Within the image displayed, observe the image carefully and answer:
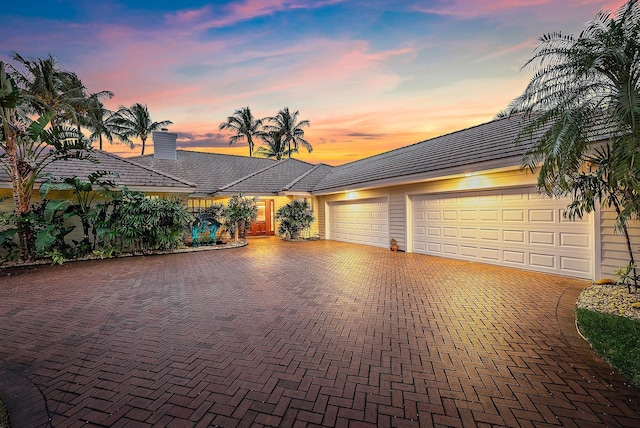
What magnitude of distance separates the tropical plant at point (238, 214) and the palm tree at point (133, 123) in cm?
2174

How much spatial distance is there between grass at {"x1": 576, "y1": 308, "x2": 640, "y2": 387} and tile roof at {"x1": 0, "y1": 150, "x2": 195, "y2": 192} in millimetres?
13682

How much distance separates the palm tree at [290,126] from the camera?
3191cm

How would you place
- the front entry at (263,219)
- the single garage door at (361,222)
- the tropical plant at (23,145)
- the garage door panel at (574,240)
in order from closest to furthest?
the garage door panel at (574,240)
the tropical plant at (23,145)
the single garage door at (361,222)
the front entry at (263,219)

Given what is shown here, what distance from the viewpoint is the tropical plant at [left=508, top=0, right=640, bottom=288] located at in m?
3.85

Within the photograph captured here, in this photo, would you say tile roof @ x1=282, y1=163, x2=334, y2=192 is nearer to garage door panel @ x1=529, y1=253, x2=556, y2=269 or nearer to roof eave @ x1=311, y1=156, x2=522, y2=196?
roof eave @ x1=311, y1=156, x2=522, y2=196

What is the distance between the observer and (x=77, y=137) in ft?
33.3

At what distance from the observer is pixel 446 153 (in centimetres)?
1023

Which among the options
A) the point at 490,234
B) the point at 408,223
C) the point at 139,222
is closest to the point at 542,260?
the point at 490,234

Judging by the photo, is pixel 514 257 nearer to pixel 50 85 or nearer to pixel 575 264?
pixel 575 264

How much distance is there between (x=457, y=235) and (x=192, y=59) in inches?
464

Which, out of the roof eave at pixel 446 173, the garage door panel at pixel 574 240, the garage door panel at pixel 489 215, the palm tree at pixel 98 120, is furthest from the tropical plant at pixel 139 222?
the palm tree at pixel 98 120

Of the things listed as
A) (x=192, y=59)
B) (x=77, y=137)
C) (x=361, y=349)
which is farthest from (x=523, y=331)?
(x=77, y=137)

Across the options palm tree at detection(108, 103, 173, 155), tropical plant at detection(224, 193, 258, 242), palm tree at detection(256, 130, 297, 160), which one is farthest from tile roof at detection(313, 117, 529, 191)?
palm tree at detection(108, 103, 173, 155)

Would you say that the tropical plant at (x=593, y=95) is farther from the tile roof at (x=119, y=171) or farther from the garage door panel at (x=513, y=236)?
the tile roof at (x=119, y=171)
